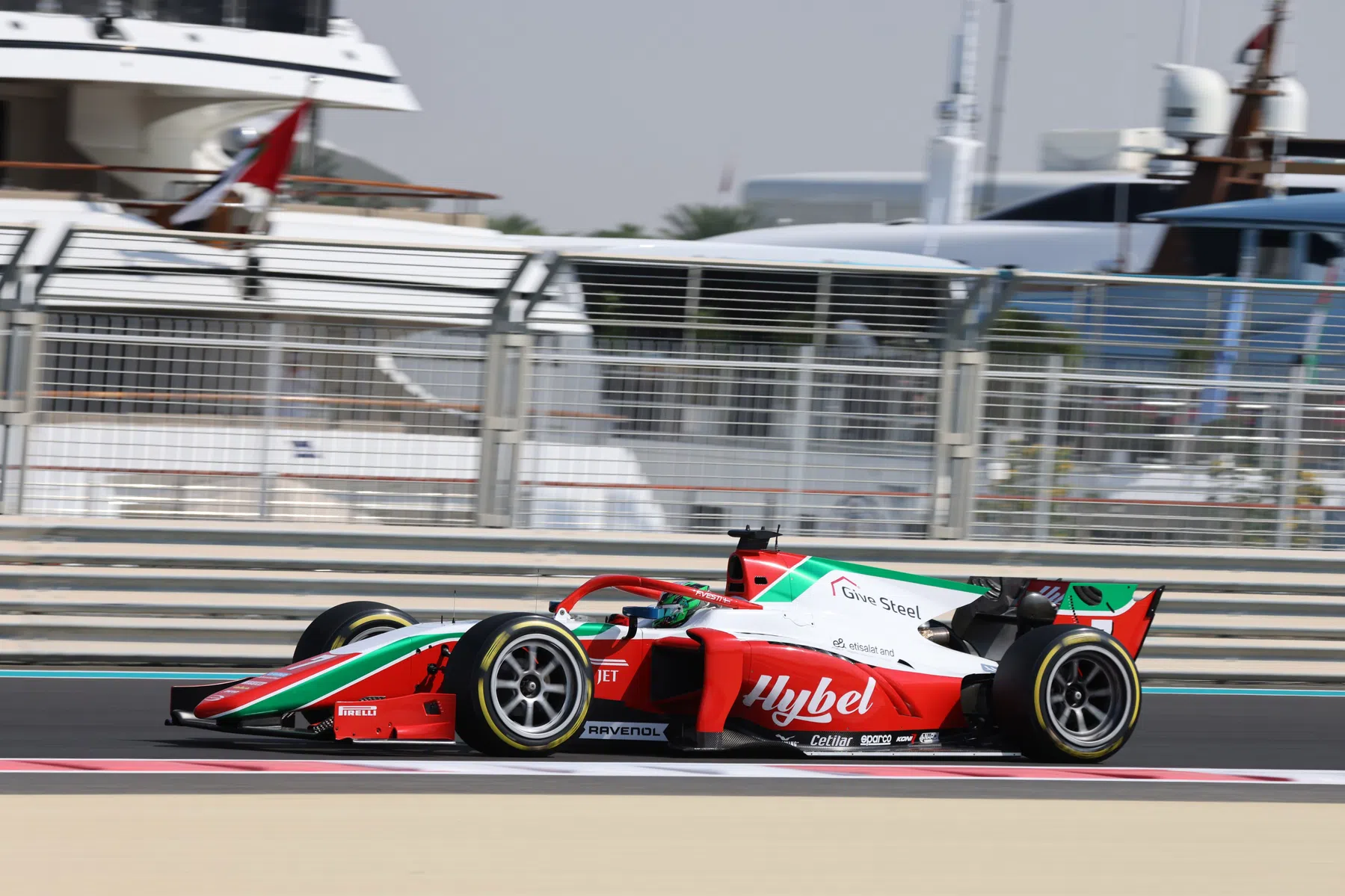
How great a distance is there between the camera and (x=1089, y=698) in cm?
661

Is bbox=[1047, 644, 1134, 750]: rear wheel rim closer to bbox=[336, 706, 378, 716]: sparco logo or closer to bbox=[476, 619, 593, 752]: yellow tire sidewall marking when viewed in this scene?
bbox=[476, 619, 593, 752]: yellow tire sidewall marking

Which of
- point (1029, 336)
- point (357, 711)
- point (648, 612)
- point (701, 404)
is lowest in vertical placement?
point (357, 711)

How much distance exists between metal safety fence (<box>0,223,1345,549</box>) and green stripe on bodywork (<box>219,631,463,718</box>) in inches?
124

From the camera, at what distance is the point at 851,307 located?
9.55m

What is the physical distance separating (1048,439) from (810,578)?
344 cm

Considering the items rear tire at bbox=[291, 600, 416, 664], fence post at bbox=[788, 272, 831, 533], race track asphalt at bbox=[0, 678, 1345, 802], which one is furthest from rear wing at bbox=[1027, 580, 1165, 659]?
rear tire at bbox=[291, 600, 416, 664]

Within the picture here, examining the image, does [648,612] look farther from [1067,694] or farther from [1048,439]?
[1048,439]

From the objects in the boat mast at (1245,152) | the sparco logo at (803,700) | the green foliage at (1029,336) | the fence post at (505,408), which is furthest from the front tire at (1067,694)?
the boat mast at (1245,152)

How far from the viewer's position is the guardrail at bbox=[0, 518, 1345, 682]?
834 centimetres

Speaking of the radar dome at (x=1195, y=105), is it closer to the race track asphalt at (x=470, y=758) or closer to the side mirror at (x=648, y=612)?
the race track asphalt at (x=470, y=758)

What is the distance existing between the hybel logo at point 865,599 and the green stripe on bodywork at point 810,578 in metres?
0.06

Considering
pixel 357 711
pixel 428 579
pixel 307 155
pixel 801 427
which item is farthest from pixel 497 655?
pixel 307 155

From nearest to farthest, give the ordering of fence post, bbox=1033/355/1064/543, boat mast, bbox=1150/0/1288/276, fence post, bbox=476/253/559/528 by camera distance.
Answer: fence post, bbox=476/253/559/528
fence post, bbox=1033/355/1064/543
boat mast, bbox=1150/0/1288/276

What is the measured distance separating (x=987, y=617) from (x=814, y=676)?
3.32ft
